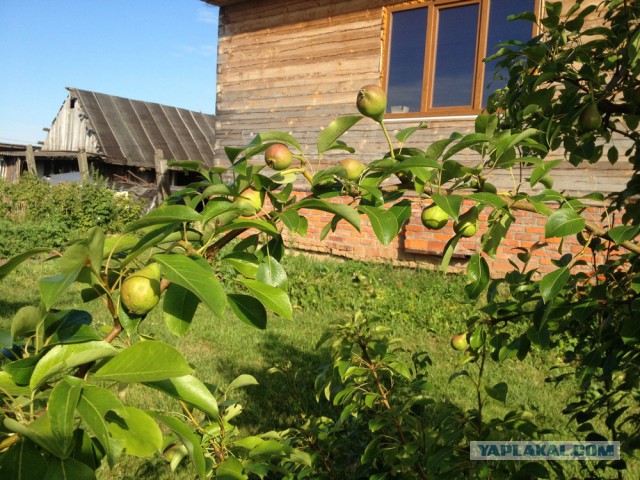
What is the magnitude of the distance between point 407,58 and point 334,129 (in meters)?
6.55

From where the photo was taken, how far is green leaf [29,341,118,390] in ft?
1.98

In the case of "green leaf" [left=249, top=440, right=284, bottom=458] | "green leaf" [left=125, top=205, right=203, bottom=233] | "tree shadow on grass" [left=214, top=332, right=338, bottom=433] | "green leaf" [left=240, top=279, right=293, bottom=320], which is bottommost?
"tree shadow on grass" [left=214, top=332, right=338, bottom=433]

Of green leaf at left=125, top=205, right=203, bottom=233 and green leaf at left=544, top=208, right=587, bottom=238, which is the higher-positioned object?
green leaf at left=544, top=208, right=587, bottom=238

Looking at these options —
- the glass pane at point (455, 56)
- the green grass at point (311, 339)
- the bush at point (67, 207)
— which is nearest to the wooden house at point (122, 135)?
the bush at point (67, 207)

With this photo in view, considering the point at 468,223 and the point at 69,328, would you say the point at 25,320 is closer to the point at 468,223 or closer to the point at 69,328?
the point at 69,328

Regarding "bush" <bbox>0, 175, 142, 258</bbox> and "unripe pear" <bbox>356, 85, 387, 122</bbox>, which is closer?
"unripe pear" <bbox>356, 85, 387, 122</bbox>

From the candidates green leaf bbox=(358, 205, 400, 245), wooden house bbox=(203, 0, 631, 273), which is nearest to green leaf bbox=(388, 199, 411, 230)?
green leaf bbox=(358, 205, 400, 245)

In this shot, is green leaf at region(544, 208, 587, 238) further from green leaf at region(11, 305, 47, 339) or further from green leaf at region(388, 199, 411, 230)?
green leaf at region(11, 305, 47, 339)

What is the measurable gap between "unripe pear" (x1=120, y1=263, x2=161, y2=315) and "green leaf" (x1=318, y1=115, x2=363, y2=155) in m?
0.41

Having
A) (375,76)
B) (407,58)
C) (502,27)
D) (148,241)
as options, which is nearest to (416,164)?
(148,241)

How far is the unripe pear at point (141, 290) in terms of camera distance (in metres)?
0.70

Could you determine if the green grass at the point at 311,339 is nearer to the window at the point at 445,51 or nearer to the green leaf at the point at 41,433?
the green leaf at the point at 41,433

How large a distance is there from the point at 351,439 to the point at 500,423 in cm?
86

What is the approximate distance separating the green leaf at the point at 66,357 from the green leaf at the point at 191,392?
8 centimetres
